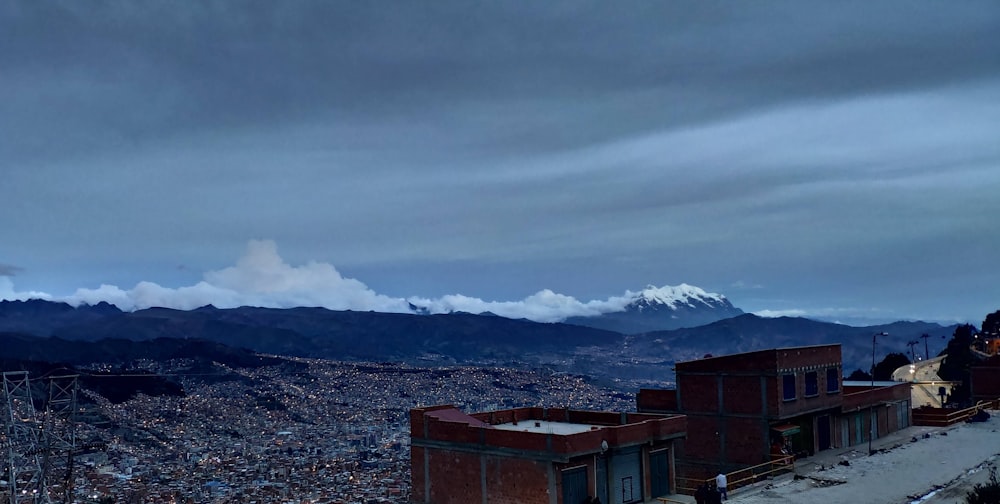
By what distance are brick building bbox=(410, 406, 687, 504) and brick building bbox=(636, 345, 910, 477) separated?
9.46 m

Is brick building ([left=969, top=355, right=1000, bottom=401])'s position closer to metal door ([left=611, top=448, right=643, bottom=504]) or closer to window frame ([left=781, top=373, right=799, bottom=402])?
window frame ([left=781, top=373, right=799, bottom=402])

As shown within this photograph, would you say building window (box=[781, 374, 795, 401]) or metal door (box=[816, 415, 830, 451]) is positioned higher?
building window (box=[781, 374, 795, 401])

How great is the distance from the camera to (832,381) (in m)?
53.3

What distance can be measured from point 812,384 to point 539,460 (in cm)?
2433

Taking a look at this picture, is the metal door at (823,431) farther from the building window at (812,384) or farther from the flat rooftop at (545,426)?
the flat rooftop at (545,426)

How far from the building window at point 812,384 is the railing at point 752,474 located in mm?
5761

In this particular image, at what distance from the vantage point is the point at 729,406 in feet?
164

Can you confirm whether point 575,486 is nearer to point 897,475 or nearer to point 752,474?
point 752,474

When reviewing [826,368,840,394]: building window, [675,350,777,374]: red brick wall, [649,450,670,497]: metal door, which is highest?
[675,350,777,374]: red brick wall

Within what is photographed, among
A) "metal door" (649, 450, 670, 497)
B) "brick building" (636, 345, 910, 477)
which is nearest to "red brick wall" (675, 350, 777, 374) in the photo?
"brick building" (636, 345, 910, 477)

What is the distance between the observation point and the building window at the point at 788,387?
157 feet

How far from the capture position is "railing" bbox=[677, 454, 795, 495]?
137 feet

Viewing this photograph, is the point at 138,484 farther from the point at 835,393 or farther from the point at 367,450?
the point at 835,393

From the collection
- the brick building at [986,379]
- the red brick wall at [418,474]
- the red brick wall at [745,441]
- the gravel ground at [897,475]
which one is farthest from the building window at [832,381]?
the brick building at [986,379]
